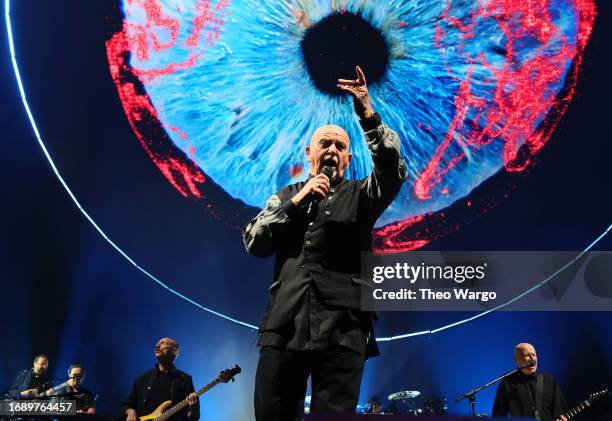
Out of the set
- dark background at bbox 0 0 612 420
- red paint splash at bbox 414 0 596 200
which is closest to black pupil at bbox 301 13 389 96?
red paint splash at bbox 414 0 596 200

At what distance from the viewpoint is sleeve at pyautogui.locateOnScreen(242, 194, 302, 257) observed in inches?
72.2

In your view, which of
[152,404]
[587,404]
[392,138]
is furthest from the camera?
[152,404]

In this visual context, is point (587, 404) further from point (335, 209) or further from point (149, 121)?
point (149, 121)

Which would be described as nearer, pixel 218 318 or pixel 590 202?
pixel 590 202

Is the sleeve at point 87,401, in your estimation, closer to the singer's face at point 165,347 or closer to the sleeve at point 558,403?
the singer's face at point 165,347

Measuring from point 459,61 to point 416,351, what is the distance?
198 centimetres

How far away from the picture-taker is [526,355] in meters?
4.14

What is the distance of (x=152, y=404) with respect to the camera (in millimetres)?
4402

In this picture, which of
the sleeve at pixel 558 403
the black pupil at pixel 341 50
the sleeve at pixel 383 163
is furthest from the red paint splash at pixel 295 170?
the sleeve at pixel 383 163

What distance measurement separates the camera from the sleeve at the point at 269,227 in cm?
183

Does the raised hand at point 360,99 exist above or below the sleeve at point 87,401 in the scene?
above

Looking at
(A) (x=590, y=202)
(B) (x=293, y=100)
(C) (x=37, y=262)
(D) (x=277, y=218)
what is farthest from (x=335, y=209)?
(C) (x=37, y=262)

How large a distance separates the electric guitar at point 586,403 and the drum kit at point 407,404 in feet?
2.66

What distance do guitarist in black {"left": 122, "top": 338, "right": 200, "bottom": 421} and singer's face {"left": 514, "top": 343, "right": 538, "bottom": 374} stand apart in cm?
211
